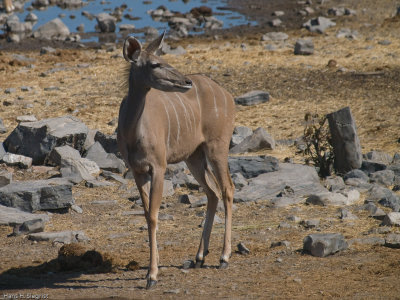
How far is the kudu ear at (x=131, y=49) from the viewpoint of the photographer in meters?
6.82

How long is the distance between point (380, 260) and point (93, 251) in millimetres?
2713

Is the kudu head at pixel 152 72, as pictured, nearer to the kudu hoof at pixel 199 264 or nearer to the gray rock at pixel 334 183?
the kudu hoof at pixel 199 264

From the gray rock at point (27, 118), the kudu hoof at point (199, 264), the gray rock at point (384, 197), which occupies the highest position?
the kudu hoof at point (199, 264)

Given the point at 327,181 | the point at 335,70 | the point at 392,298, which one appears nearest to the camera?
the point at 392,298

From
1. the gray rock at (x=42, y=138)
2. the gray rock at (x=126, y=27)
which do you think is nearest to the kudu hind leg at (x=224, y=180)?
the gray rock at (x=42, y=138)

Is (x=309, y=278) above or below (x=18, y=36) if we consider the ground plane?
above

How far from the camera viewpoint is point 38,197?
29.8 ft

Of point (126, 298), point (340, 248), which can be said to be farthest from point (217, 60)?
point (126, 298)

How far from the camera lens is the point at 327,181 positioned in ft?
34.4

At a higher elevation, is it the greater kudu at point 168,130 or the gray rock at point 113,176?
the greater kudu at point 168,130

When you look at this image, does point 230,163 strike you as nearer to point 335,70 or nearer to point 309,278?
point 309,278

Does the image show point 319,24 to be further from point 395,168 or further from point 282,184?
point 282,184

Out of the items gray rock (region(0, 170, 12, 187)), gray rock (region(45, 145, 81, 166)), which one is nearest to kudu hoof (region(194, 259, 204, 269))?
gray rock (region(0, 170, 12, 187))

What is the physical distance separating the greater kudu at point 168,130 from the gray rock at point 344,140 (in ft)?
10.9
